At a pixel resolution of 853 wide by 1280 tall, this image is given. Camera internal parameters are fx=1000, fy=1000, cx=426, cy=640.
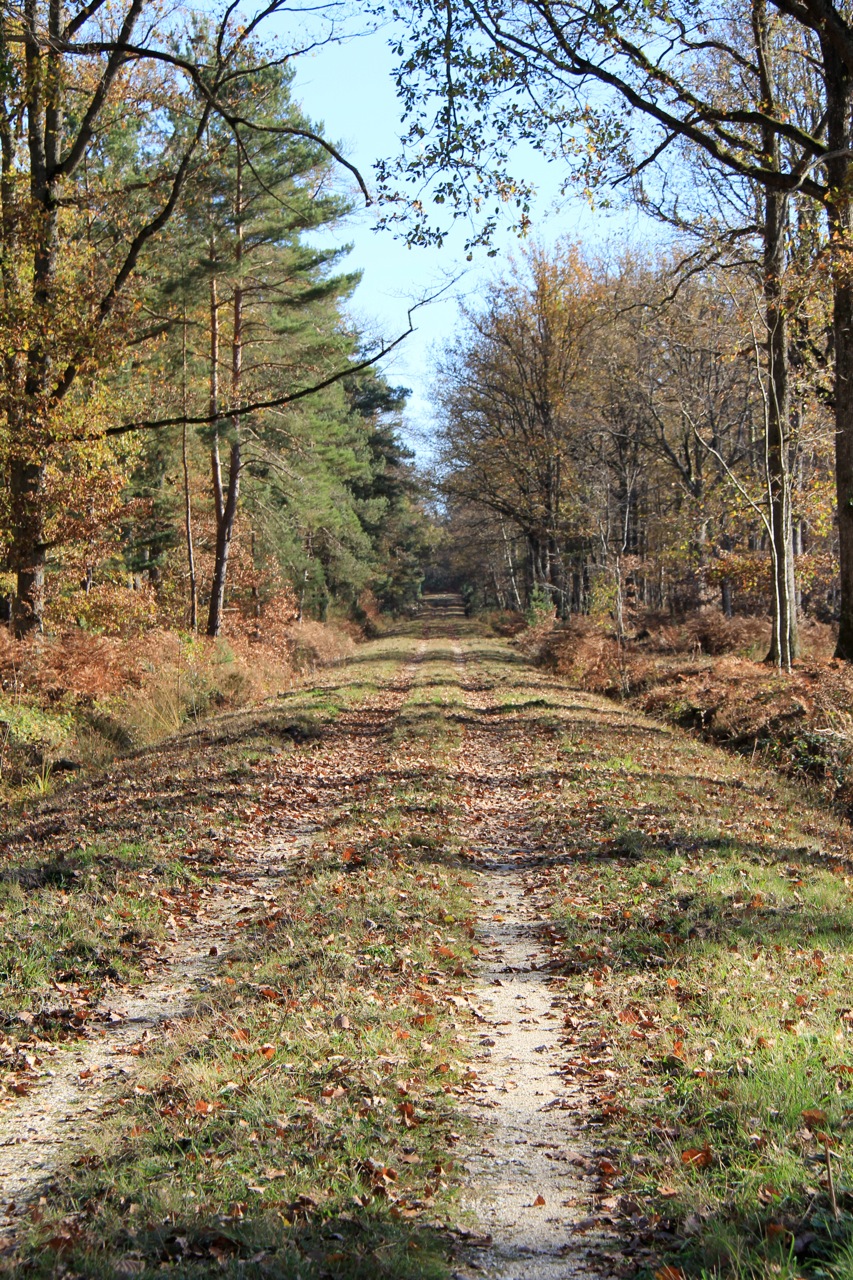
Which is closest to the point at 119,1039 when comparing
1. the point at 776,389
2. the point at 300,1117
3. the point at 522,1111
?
the point at 300,1117

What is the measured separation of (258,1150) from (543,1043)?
1.96 meters

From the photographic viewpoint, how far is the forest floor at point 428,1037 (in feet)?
12.5

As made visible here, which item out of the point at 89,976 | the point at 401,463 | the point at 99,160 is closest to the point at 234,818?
the point at 89,976

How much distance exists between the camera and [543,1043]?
578 cm

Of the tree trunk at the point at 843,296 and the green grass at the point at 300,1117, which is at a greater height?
the tree trunk at the point at 843,296

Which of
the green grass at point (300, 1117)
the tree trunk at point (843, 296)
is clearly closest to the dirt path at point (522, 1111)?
the green grass at point (300, 1117)

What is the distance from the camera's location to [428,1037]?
225 inches

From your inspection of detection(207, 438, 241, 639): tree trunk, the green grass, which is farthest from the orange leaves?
detection(207, 438, 241, 639): tree trunk

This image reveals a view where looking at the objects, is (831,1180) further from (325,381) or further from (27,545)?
(27,545)

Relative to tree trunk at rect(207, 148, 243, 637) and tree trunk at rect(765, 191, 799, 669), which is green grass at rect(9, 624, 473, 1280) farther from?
tree trunk at rect(207, 148, 243, 637)

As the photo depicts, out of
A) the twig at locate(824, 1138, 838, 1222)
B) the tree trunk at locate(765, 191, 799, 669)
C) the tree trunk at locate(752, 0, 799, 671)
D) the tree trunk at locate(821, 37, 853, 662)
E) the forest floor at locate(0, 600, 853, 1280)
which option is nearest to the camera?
the twig at locate(824, 1138, 838, 1222)

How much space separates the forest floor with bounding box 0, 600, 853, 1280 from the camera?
380 centimetres

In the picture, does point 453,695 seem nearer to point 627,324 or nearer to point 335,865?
point 335,865

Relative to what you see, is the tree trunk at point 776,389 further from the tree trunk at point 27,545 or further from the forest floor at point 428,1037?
the tree trunk at point 27,545
